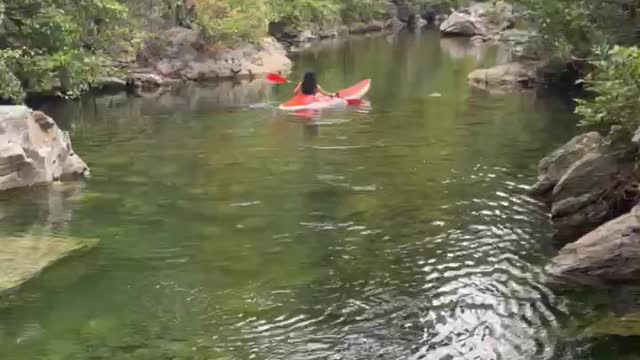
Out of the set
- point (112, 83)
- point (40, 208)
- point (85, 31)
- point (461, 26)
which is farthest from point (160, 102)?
point (461, 26)

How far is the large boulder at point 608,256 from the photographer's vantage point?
9.48 meters

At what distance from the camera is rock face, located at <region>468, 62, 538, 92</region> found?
28406mm

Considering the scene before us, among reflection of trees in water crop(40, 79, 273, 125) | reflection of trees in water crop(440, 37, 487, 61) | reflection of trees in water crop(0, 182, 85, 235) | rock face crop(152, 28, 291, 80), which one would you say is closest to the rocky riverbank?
reflection of trees in water crop(0, 182, 85, 235)

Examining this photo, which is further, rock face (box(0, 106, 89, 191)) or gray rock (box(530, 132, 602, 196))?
rock face (box(0, 106, 89, 191))

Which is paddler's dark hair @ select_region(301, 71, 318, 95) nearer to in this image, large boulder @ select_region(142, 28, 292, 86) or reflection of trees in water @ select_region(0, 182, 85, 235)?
large boulder @ select_region(142, 28, 292, 86)

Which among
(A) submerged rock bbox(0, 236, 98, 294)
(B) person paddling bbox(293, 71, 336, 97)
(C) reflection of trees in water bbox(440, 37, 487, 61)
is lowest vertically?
(A) submerged rock bbox(0, 236, 98, 294)

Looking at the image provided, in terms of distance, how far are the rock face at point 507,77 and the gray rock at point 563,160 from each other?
14902mm

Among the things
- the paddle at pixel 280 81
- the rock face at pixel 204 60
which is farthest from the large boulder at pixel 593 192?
the rock face at pixel 204 60

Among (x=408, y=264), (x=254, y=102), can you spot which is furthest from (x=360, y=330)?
(x=254, y=102)

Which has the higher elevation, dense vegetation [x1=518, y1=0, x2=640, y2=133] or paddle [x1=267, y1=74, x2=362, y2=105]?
dense vegetation [x1=518, y1=0, x2=640, y2=133]

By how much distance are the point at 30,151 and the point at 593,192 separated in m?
8.97

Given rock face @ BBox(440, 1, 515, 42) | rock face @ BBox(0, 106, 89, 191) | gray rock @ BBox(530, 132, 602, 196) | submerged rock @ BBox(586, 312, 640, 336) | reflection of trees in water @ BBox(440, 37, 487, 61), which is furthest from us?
rock face @ BBox(440, 1, 515, 42)

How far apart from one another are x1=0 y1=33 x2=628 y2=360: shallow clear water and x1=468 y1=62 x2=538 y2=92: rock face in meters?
6.96

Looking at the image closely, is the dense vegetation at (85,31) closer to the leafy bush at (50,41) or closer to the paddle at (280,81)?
the leafy bush at (50,41)
